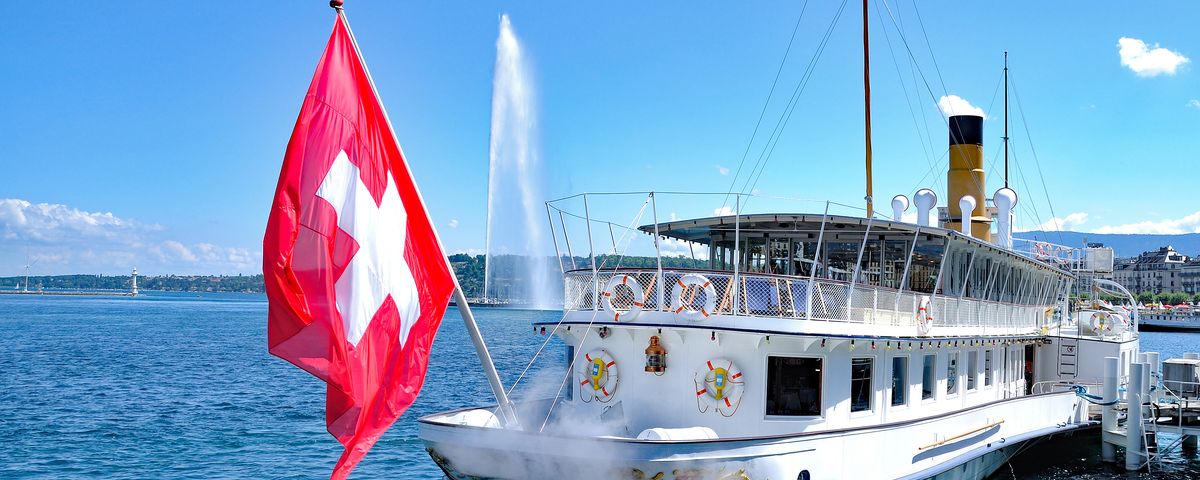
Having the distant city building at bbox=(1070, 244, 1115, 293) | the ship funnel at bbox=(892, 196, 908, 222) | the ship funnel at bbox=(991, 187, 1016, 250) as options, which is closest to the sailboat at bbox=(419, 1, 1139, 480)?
the ship funnel at bbox=(892, 196, 908, 222)

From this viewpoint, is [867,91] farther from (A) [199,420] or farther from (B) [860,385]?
(A) [199,420]

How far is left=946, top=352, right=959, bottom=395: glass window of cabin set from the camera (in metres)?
20.7

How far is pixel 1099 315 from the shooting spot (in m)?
28.5

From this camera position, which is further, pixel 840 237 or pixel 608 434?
pixel 840 237

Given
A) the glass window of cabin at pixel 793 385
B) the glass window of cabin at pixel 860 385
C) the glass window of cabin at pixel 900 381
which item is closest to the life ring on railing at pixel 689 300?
the glass window of cabin at pixel 793 385

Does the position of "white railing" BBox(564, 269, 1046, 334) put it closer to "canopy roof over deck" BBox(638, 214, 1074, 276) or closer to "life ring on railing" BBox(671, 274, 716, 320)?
"life ring on railing" BBox(671, 274, 716, 320)

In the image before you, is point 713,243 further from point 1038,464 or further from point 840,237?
point 1038,464

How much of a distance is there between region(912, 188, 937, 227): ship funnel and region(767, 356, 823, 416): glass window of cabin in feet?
37.9

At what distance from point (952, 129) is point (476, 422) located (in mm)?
18892

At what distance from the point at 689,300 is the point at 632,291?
944 millimetres

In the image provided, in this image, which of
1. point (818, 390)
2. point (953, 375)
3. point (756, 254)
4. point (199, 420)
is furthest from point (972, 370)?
point (199, 420)

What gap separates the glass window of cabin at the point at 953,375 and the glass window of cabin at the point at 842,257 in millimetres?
2650

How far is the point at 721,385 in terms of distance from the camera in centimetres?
1581

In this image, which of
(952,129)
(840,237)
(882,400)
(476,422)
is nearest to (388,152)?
(476,422)
